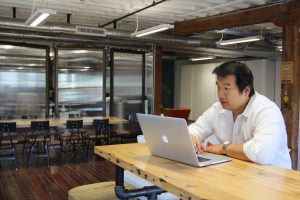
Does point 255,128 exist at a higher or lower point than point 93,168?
higher

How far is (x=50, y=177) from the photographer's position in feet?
18.9

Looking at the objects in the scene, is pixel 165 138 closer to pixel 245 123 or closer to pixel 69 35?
pixel 245 123

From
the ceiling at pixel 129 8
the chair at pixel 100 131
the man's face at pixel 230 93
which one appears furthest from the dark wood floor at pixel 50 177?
the man's face at pixel 230 93

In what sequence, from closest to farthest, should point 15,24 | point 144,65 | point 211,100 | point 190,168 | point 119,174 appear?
1. point 190,168
2. point 119,174
3. point 15,24
4. point 144,65
5. point 211,100

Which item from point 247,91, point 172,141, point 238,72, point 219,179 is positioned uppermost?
point 238,72

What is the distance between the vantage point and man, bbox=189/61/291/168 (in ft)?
6.09

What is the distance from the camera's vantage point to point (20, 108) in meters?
8.69

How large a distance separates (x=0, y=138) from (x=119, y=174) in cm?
495

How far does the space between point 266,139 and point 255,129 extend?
6.1 inches

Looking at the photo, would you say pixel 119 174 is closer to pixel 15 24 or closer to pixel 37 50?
pixel 15 24

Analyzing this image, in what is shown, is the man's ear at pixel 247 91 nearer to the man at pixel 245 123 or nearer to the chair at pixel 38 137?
the man at pixel 245 123

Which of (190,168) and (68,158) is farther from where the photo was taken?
(68,158)

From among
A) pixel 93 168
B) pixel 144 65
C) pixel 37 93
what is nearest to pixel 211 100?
pixel 144 65

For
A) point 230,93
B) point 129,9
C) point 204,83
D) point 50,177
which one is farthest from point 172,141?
point 204,83
